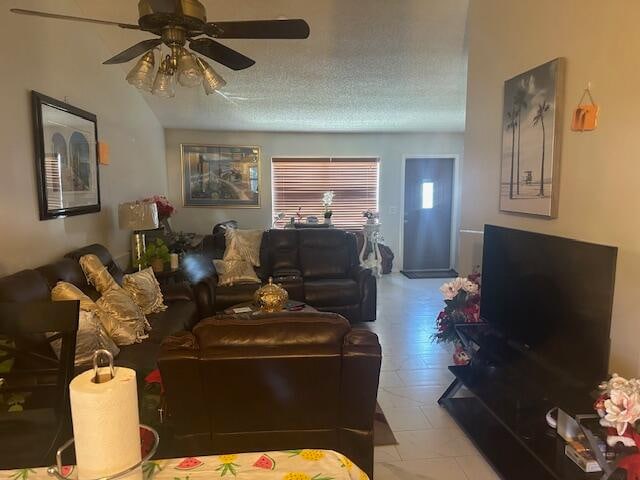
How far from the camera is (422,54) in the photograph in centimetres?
430

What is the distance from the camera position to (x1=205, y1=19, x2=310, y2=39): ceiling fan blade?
2115mm

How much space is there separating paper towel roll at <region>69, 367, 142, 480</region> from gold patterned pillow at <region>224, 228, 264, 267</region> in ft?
13.5

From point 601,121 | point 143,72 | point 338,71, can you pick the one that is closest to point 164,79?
point 143,72

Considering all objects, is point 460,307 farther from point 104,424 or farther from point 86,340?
point 104,424

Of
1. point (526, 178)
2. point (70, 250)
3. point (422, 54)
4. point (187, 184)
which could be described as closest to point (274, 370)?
point (526, 178)

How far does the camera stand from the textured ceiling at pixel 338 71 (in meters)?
3.66

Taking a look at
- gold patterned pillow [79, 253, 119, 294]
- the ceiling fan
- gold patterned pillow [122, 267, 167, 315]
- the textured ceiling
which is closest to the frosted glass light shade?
the ceiling fan

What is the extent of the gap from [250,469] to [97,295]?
2.65m

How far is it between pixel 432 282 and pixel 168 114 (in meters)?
4.50

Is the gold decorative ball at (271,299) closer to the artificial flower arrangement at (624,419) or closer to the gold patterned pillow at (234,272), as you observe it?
the gold patterned pillow at (234,272)

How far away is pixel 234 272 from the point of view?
4.76 m

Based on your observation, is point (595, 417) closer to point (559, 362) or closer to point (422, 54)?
point (559, 362)

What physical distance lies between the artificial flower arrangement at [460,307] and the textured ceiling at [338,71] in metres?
2.24

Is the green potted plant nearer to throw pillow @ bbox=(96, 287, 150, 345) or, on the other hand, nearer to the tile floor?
throw pillow @ bbox=(96, 287, 150, 345)
